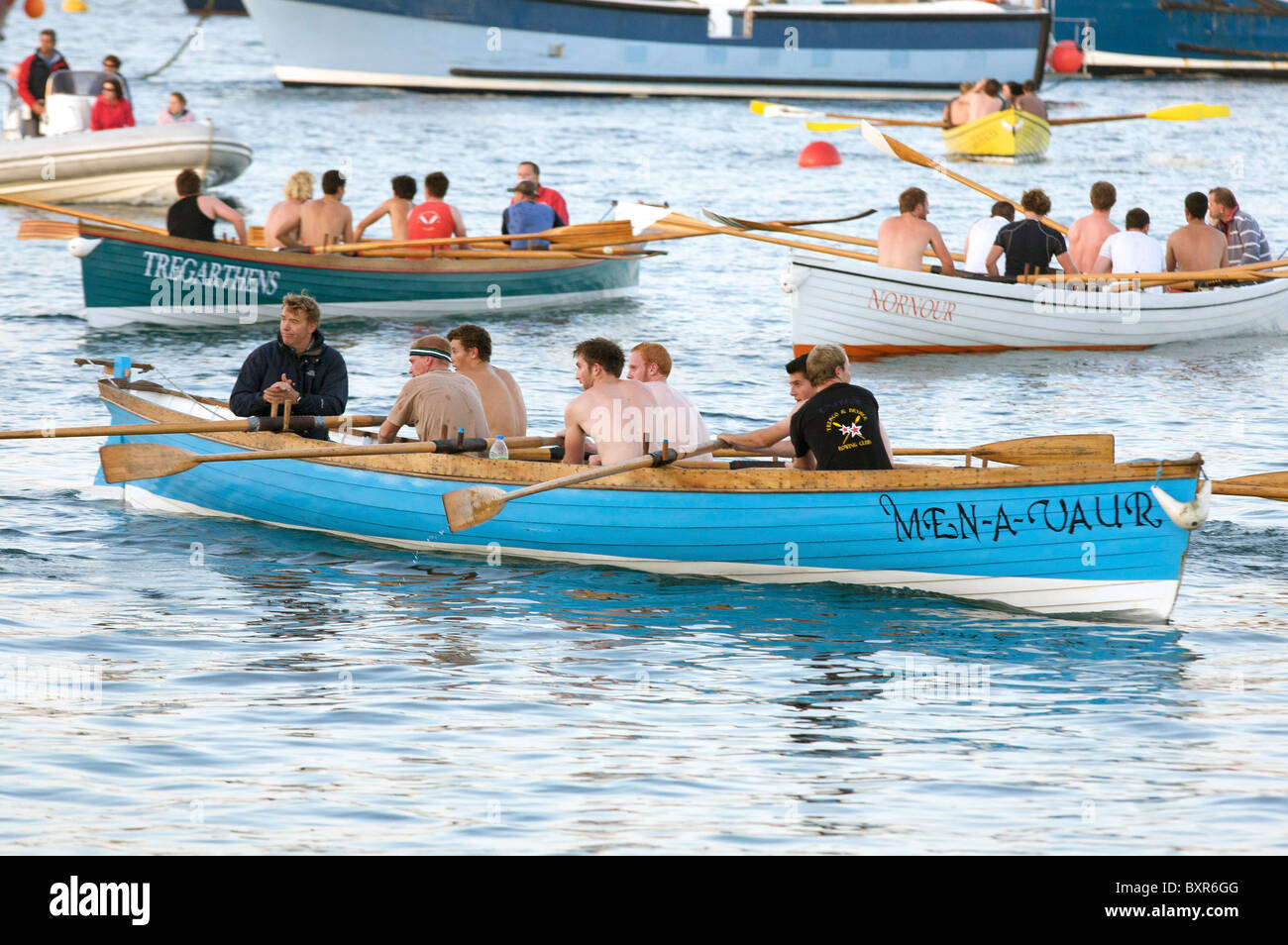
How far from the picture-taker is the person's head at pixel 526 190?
1870cm

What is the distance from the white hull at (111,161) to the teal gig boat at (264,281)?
26.4 feet

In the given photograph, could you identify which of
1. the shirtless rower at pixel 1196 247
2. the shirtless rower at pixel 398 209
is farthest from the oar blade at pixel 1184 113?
the shirtless rower at pixel 398 209

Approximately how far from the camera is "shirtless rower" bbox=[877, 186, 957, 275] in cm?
1642

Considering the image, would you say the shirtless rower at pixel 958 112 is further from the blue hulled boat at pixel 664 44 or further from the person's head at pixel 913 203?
the person's head at pixel 913 203

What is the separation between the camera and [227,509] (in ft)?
37.4

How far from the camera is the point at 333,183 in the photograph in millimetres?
17500

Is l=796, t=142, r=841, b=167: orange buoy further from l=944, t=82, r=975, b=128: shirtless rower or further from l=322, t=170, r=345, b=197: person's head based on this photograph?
l=322, t=170, r=345, b=197: person's head

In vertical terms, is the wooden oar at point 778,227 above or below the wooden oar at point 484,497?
above

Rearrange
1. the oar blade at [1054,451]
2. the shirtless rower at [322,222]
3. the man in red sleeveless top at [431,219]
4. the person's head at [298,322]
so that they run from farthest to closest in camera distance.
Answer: the man in red sleeveless top at [431,219]
the shirtless rower at [322,222]
the person's head at [298,322]
the oar blade at [1054,451]

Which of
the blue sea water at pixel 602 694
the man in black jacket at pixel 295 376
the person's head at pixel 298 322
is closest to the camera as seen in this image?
the blue sea water at pixel 602 694

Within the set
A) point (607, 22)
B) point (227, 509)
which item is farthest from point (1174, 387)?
point (607, 22)

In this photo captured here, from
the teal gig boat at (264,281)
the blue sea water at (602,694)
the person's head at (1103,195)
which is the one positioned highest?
the person's head at (1103,195)

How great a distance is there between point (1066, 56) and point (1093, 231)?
3335 cm

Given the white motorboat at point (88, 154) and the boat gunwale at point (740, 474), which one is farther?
the white motorboat at point (88, 154)
